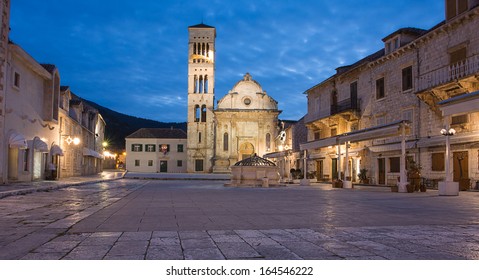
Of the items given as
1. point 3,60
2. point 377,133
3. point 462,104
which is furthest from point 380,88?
point 3,60

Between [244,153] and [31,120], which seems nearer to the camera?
[31,120]

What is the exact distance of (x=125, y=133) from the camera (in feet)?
466

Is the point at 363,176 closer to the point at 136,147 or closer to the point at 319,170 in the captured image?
the point at 319,170

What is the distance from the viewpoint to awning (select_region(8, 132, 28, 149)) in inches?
810

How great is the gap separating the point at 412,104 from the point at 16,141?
21.5 metres

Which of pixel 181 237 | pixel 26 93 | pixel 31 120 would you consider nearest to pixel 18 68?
pixel 26 93

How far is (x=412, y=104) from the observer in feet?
84.4

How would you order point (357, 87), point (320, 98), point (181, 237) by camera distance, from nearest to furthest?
point (181, 237), point (357, 87), point (320, 98)

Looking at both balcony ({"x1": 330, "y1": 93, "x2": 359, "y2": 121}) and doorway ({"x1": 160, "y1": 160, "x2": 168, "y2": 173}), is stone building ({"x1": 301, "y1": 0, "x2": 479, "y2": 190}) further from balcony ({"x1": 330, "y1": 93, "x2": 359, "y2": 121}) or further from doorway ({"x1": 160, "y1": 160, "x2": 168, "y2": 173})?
doorway ({"x1": 160, "y1": 160, "x2": 168, "y2": 173})

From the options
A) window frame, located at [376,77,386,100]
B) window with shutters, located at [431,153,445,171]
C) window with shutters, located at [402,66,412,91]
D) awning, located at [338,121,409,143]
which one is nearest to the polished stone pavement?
awning, located at [338,121,409,143]

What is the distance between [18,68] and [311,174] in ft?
88.2

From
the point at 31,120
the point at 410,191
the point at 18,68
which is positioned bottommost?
the point at 410,191

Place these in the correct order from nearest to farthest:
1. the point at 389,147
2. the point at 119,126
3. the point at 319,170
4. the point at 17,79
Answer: the point at 17,79
the point at 389,147
the point at 319,170
the point at 119,126

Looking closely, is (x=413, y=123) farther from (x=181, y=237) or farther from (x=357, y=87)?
(x=181, y=237)
